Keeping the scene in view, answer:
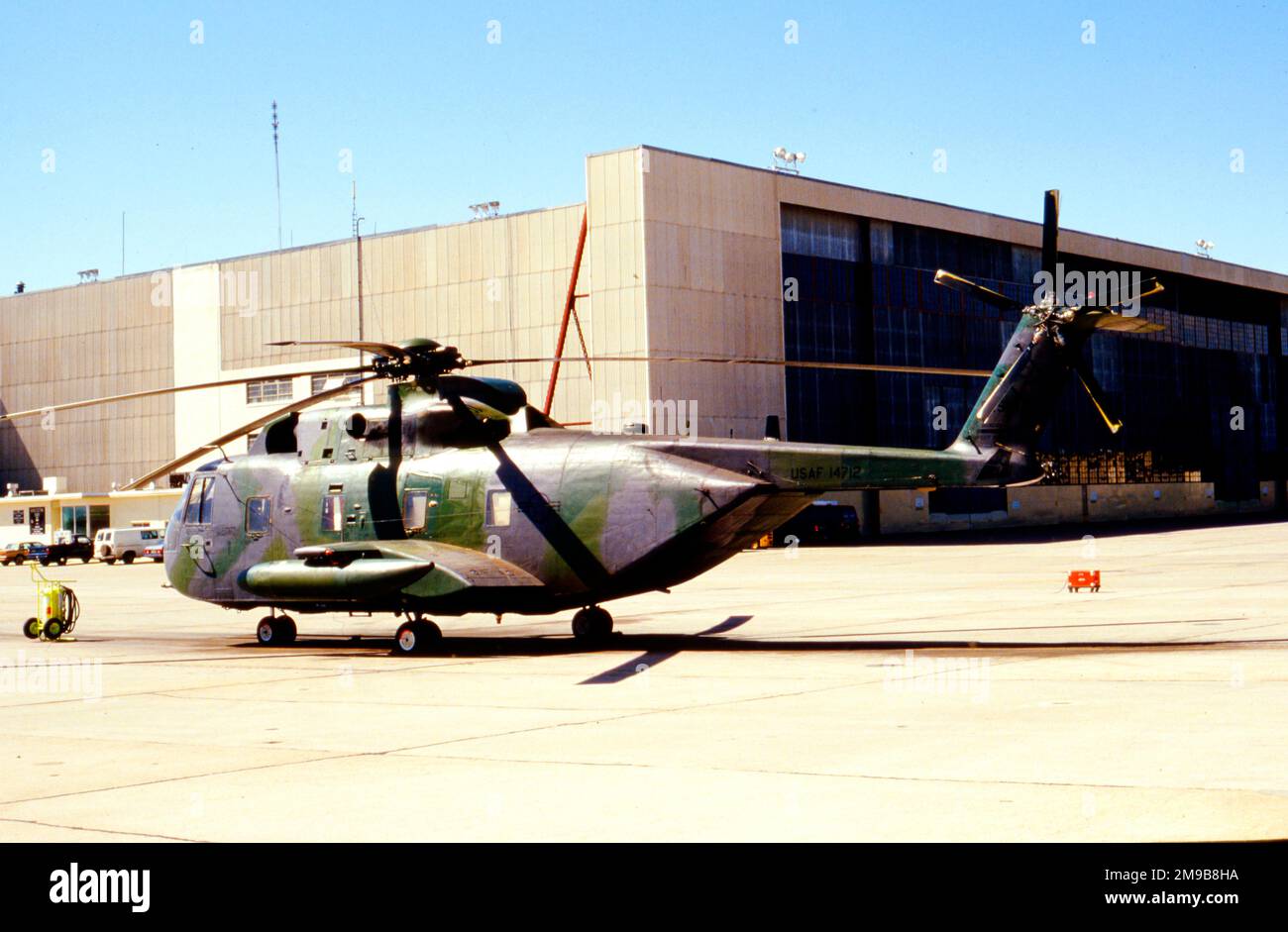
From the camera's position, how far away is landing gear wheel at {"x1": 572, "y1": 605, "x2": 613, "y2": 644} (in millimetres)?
23919

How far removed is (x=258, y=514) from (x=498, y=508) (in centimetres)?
516

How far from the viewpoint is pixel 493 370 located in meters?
70.4

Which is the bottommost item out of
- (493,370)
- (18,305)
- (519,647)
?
(519,647)

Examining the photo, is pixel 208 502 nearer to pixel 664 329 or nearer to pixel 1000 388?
pixel 1000 388

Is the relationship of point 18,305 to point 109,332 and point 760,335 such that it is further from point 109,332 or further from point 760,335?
point 760,335

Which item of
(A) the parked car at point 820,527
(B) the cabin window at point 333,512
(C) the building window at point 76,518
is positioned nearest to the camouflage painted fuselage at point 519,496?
(B) the cabin window at point 333,512

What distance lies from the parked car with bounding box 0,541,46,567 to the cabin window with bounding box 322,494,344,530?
188ft

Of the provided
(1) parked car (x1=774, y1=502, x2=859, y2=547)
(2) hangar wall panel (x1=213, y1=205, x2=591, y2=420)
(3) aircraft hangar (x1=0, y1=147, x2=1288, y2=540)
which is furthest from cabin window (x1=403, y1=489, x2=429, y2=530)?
(1) parked car (x1=774, y1=502, x2=859, y2=547)

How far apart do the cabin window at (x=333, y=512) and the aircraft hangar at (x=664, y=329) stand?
131ft

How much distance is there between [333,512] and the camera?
24703 mm

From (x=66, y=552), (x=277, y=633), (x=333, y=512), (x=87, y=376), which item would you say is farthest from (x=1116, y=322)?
(x=87, y=376)

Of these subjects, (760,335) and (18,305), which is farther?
(18,305)
